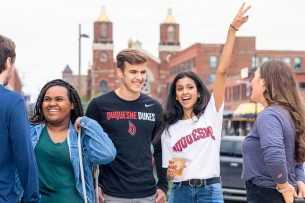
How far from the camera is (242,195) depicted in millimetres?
14242

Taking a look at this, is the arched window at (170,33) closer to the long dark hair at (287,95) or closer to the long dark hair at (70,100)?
the long dark hair at (70,100)

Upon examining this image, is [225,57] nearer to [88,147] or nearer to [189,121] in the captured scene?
[189,121]

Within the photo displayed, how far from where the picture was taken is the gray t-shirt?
14.7 ft

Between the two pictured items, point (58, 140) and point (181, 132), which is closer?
point (58, 140)

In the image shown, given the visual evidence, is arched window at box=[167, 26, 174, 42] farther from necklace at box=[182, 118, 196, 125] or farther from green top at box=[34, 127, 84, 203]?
green top at box=[34, 127, 84, 203]

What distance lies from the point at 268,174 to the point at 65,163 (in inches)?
63.7

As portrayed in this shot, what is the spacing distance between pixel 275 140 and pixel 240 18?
1370 mm

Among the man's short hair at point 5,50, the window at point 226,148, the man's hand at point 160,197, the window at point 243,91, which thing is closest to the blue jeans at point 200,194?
the man's hand at point 160,197

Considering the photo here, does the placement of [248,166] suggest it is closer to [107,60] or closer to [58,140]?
[58,140]

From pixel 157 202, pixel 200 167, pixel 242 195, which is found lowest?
pixel 242 195

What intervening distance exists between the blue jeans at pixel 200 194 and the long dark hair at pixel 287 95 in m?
0.98

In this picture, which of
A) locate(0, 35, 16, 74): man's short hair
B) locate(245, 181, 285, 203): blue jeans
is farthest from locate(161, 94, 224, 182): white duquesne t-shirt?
locate(0, 35, 16, 74): man's short hair

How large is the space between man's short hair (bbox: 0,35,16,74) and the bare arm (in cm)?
197

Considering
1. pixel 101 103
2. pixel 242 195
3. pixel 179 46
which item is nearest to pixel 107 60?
pixel 179 46
